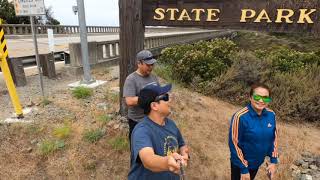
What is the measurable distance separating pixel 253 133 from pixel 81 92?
184 inches

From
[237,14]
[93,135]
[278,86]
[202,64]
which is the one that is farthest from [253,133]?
[202,64]

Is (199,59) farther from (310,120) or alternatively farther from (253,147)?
(253,147)

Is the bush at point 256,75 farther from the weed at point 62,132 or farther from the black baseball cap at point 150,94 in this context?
the black baseball cap at point 150,94

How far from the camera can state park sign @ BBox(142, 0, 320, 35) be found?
4.82 m

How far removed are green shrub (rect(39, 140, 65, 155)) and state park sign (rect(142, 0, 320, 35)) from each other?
244 centimetres

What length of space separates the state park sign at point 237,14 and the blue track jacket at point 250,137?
1.91 metres

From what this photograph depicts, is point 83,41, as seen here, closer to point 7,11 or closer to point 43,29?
point 43,29

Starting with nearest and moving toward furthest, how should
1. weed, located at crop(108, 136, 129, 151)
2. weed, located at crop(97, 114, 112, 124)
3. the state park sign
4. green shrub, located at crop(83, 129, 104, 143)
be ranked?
the state park sign
weed, located at crop(108, 136, 129, 151)
green shrub, located at crop(83, 129, 104, 143)
weed, located at crop(97, 114, 112, 124)

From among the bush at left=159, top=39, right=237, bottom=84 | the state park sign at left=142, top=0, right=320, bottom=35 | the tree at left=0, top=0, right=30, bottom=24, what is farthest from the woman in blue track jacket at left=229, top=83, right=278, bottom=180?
the tree at left=0, top=0, right=30, bottom=24

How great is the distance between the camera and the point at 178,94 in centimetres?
825

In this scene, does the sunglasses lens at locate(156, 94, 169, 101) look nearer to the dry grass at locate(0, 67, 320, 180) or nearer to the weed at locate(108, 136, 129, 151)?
the dry grass at locate(0, 67, 320, 180)

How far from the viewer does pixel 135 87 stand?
13.7ft

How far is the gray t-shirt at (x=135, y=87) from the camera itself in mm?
4145

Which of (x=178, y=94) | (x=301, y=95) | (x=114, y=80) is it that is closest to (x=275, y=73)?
(x=301, y=95)
